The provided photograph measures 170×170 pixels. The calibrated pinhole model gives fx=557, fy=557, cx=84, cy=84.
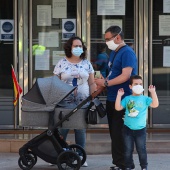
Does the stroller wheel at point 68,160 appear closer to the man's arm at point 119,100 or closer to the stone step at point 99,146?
the man's arm at point 119,100

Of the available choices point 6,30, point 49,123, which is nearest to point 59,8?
point 6,30

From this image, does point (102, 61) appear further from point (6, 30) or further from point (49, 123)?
point (49, 123)

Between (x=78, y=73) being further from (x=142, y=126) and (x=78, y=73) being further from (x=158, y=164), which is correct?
(x=158, y=164)

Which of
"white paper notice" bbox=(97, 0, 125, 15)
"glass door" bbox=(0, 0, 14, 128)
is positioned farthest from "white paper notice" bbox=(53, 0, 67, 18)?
"glass door" bbox=(0, 0, 14, 128)

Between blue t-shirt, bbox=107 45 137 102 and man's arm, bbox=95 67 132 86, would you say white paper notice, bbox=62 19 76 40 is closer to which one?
blue t-shirt, bbox=107 45 137 102

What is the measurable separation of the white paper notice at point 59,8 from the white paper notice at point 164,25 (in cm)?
168

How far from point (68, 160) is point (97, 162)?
0.96m

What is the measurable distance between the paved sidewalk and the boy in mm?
839

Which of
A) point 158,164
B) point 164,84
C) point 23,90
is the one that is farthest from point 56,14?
point 158,164

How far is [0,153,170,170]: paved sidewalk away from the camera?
722 cm

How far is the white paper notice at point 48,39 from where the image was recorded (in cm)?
973

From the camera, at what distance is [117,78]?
21.1 ft

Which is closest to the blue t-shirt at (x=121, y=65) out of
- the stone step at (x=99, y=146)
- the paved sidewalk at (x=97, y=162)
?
the paved sidewalk at (x=97, y=162)

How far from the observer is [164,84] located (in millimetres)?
9805
